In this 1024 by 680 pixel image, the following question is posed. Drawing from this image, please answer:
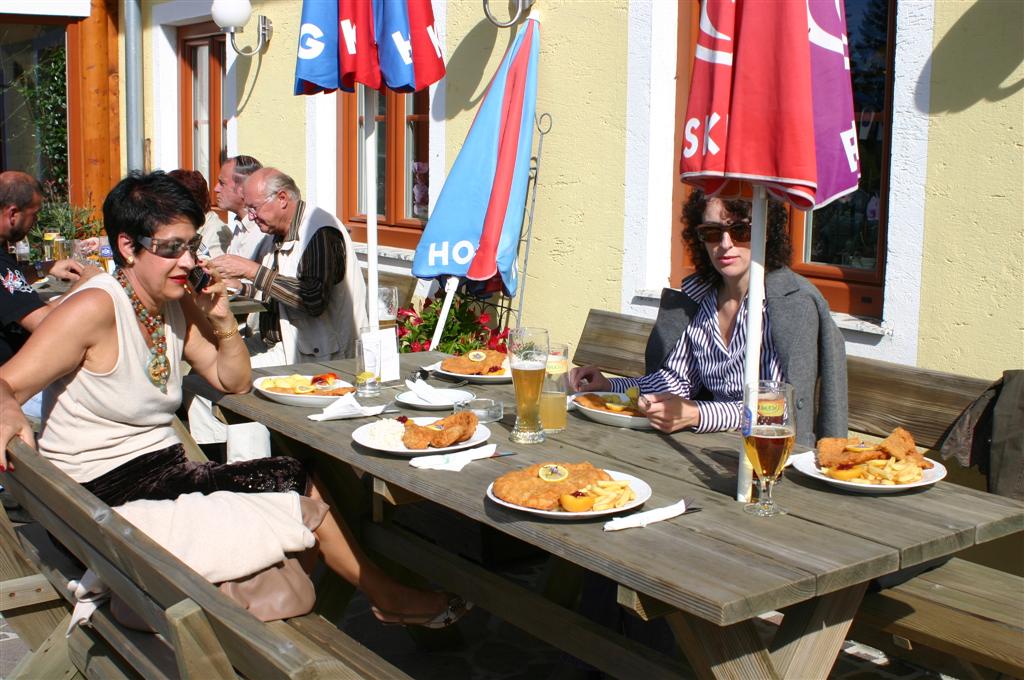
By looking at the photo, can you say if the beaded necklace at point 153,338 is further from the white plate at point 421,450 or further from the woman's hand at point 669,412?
the woman's hand at point 669,412

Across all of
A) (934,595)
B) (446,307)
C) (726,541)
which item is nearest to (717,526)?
(726,541)

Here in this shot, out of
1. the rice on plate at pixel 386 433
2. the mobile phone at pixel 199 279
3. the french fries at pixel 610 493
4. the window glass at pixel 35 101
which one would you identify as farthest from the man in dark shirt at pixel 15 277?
the window glass at pixel 35 101

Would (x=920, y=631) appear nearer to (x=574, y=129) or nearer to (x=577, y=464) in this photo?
(x=577, y=464)

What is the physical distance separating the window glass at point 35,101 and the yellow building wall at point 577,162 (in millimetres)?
6751

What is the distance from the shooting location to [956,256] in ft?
13.5

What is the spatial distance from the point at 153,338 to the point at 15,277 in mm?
1378

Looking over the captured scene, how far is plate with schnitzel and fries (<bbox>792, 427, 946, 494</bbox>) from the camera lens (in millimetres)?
2445

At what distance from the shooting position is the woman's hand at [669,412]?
296cm

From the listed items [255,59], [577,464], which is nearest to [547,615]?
[577,464]

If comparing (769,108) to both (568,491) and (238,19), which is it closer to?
(568,491)

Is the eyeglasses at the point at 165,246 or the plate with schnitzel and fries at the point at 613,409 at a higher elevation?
the eyeglasses at the point at 165,246

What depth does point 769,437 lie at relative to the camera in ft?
7.48

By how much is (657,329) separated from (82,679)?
6.72 ft

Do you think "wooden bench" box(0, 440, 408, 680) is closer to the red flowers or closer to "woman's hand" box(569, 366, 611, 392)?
"woman's hand" box(569, 366, 611, 392)
